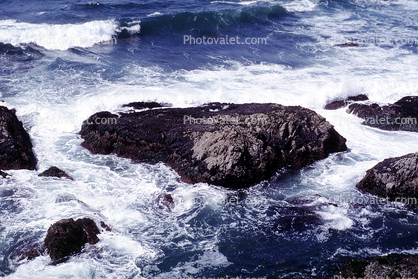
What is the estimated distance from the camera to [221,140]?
1405 centimetres

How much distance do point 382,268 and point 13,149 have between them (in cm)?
1291

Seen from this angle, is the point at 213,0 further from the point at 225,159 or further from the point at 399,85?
the point at 225,159

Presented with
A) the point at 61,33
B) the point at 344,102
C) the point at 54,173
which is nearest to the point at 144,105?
the point at 54,173

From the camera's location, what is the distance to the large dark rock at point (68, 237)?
1048 cm

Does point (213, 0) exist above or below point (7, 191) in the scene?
above

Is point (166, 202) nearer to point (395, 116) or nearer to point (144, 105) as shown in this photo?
point (144, 105)

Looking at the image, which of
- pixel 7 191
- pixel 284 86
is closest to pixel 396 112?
pixel 284 86

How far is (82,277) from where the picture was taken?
9930 millimetres

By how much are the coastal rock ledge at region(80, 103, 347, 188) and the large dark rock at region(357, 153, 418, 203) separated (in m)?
2.43

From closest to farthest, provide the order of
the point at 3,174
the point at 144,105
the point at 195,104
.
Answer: the point at 3,174 < the point at 144,105 < the point at 195,104

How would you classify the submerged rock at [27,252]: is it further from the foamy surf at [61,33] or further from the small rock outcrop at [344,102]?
the foamy surf at [61,33]

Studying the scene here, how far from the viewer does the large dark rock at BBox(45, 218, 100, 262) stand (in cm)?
1048

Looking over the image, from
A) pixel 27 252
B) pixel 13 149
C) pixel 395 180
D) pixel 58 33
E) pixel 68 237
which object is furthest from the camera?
pixel 58 33

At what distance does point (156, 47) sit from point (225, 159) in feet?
59.1
